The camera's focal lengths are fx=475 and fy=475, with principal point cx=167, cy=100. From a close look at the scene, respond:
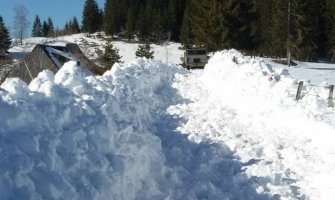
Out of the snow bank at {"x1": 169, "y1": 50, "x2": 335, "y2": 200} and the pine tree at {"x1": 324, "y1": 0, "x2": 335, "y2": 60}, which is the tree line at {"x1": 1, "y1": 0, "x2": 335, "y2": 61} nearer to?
the pine tree at {"x1": 324, "y1": 0, "x2": 335, "y2": 60}

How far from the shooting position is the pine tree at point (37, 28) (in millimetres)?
139250

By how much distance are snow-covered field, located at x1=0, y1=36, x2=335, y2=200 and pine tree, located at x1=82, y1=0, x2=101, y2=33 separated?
93983mm

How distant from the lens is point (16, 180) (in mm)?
5457

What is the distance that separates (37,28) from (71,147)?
141 m

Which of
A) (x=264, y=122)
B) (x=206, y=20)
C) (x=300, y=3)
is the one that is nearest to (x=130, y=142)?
(x=264, y=122)

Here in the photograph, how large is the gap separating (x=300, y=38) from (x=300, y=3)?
14.1 ft

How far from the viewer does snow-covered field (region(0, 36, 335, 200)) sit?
6.27m

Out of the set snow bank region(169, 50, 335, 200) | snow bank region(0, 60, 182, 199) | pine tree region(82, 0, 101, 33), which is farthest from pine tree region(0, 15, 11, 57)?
snow bank region(0, 60, 182, 199)

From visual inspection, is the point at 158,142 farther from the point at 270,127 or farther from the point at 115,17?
the point at 115,17

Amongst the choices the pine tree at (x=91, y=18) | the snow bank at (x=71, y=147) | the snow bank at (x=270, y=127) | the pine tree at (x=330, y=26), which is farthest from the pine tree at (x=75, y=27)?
the snow bank at (x=71, y=147)

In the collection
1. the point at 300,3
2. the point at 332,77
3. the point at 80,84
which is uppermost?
the point at 300,3

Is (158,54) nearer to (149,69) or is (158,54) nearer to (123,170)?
(149,69)

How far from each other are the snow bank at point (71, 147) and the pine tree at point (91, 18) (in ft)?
336

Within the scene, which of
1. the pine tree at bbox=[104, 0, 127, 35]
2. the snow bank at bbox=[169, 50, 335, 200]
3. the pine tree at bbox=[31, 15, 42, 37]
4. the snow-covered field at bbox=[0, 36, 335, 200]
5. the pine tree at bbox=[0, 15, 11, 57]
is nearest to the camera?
the snow-covered field at bbox=[0, 36, 335, 200]
